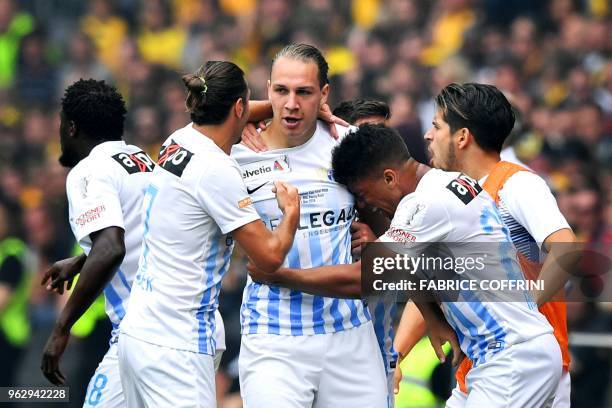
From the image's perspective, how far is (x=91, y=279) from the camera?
6242mm

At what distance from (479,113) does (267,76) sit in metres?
8.79

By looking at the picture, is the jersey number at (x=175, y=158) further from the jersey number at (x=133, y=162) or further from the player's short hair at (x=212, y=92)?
the jersey number at (x=133, y=162)

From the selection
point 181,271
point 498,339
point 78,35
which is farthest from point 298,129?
point 78,35

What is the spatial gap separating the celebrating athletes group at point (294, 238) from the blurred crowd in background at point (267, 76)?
1.95 metres

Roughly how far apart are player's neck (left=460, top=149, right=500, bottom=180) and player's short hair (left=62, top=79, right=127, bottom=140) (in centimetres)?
200

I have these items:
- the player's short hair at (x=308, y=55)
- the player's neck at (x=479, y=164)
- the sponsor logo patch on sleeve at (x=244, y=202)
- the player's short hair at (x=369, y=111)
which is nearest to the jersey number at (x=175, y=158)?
the sponsor logo patch on sleeve at (x=244, y=202)

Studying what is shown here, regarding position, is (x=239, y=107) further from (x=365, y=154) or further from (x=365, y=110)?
(x=365, y=110)

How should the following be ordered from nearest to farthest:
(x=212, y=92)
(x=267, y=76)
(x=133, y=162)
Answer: (x=212, y=92)
(x=133, y=162)
(x=267, y=76)

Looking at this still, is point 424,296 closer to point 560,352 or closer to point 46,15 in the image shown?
point 560,352

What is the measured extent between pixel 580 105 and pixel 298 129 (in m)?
6.86

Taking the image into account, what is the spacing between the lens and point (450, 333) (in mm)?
6184

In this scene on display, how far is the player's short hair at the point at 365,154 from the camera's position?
625 cm

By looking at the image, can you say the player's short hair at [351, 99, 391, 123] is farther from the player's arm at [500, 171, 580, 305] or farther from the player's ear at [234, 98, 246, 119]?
the player's ear at [234, 98, 246, 119]

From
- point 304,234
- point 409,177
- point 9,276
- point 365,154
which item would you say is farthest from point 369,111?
point 9,276
